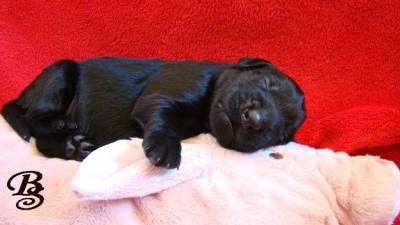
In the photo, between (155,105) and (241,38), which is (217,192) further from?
(241,38)

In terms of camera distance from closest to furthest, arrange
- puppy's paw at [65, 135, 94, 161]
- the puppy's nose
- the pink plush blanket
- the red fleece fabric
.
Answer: the pink plush blanket
the puppy's nose
puppy's paw at [65, 135, 94, 161]
the red fleece fabric

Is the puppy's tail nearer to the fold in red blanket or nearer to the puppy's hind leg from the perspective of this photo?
the puppy's hind leg

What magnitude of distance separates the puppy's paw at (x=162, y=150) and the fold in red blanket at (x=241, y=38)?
989 millimetres

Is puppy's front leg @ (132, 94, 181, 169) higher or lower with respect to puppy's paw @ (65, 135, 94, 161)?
higher

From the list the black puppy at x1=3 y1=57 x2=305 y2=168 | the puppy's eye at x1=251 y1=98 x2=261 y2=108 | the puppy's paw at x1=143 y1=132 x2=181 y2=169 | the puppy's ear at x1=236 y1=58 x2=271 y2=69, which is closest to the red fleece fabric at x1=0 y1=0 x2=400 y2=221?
the black puppy at x1=3 y1=57 x2=305 y2=168

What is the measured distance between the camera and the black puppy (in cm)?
144

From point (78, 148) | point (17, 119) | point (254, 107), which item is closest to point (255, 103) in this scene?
point (254, 107)

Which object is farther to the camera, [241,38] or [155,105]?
[241,38]

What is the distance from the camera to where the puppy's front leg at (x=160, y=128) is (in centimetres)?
117

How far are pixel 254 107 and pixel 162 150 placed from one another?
415mm

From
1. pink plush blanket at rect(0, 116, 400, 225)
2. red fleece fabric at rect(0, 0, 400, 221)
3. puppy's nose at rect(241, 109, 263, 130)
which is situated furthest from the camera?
red fleece fabric at rect(0, 0, 400, 221)

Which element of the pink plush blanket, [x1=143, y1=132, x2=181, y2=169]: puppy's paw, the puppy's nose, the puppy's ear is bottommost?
the pink plush blanket

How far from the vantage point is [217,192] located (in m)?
1.19

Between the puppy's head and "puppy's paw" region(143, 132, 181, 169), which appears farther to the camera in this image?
the puppy's head
